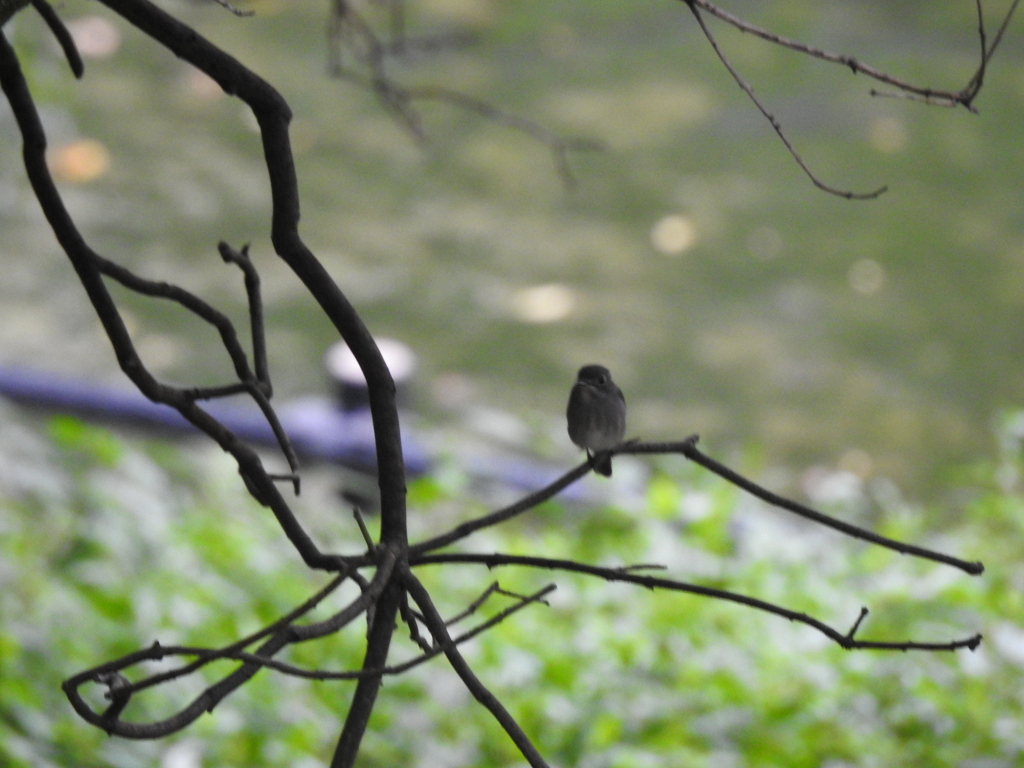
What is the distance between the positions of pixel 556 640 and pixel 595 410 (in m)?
1.08

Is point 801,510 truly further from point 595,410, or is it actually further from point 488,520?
point 595,410

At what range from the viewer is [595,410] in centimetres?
204

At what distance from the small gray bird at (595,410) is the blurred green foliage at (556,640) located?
65cm

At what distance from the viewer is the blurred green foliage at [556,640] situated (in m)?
2.40

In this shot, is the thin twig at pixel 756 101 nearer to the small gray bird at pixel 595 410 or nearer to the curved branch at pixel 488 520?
the curved branch at pixel 488 520

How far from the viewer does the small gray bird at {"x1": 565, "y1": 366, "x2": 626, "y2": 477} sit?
1988mm

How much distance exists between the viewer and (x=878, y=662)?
2.72m

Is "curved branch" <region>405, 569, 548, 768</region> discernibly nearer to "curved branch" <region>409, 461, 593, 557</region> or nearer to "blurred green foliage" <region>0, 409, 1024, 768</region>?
"curved branch" <region>409, 461, 593, 557</region>

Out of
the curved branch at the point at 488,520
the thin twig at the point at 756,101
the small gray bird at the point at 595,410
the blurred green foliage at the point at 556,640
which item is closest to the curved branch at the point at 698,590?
the curved branch at the point at 488,520

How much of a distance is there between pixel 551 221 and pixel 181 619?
406 cm

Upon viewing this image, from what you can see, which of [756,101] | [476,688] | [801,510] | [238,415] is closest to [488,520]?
[476,688]

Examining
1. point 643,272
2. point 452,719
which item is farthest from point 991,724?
point 643,272

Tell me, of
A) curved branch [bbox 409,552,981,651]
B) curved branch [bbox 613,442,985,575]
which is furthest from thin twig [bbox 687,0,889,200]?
curved branch [bbox 409,552,981,651]

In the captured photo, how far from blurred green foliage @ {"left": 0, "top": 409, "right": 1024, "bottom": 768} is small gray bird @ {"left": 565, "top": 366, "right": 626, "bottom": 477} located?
2.13 feet
